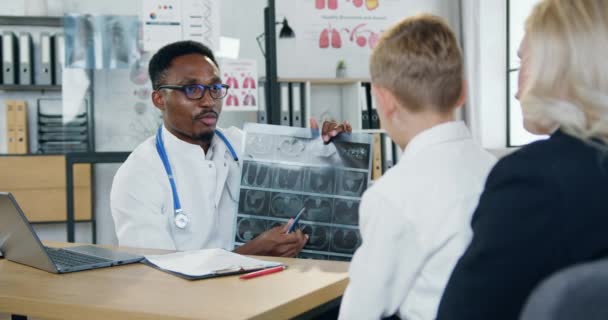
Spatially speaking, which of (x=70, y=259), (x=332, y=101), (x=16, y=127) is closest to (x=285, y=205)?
(x=70, y=259)

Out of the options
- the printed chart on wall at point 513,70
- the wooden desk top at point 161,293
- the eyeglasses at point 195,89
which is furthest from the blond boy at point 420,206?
the printed chart on wall at point 513,70

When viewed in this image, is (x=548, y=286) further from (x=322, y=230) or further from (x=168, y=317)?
(x=322, y=230)

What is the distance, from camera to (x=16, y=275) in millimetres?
1416

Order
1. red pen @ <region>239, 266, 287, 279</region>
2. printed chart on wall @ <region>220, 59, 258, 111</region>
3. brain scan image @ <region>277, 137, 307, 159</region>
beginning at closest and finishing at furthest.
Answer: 1. red pen @ <region>239, 266, 287, 279</region>
2. brain scan image @ <region>277, 137, 307, 159</region>
3. printed chart on wall @ <region>220, 59, 258, 111</region>

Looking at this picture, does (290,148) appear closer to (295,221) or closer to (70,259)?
(295,221)

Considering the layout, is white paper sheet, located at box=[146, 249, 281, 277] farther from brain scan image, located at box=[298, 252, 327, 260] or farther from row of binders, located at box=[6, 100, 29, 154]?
row of binders, located at box=[6, 100, 29, 154]

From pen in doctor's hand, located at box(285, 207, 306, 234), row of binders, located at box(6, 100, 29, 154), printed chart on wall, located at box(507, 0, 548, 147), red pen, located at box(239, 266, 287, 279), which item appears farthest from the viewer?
printed chart on wall, located at box(507, 0, 548, 147)

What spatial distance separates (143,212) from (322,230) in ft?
1.85

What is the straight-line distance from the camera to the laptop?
1405 millimetres

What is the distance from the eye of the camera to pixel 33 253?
4.81ft

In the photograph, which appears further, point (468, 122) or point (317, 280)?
point (468, 122)

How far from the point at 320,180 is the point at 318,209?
3.4 inches

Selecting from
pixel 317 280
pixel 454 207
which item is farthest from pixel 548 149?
pixel 317 280

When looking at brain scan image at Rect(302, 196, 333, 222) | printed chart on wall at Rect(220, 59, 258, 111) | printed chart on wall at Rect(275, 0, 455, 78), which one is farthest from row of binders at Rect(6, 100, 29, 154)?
brain scan image at Rect(302, 196, 333, 222)
